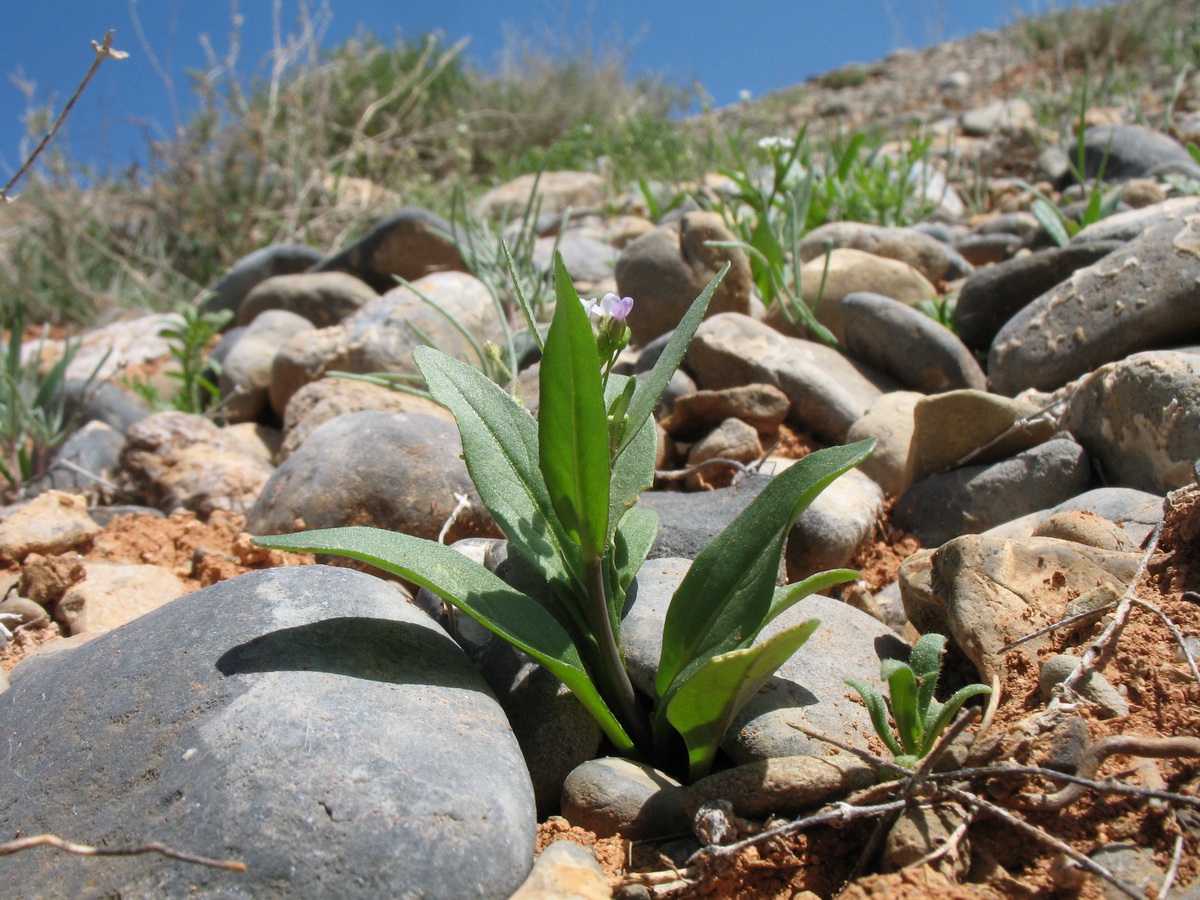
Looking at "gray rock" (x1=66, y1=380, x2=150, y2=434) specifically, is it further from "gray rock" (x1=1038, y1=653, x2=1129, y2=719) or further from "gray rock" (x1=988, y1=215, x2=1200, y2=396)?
"gray rock" (x1=1038, y1=653, x2=1129, y2=719)

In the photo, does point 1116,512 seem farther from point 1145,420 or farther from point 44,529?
point 44,529

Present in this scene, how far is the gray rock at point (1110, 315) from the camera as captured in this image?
250 cm

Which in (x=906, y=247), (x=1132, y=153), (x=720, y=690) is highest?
(x=1132, y=153)

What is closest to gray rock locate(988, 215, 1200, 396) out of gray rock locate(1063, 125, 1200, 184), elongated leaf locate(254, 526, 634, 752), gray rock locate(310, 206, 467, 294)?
elongated leaf locate(254, 526, 634, 752)

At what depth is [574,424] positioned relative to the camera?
131cm

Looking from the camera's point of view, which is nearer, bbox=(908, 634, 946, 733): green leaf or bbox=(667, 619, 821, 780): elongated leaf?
bbox=(667, 619, 821, 780): elongated leaf

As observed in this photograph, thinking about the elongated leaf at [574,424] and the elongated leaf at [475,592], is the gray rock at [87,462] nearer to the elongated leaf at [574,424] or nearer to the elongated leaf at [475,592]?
the elongated leaf at [475,592]

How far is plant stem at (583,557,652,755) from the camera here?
1440mm

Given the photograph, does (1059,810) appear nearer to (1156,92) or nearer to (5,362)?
(5,362)

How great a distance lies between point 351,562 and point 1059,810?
1521mm

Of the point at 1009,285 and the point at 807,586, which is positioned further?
the point at 1009,285

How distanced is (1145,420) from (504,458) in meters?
1.52

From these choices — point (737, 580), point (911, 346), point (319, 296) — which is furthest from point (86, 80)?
point (319, 296)

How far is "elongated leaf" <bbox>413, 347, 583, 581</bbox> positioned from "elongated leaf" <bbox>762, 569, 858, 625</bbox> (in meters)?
0.32
